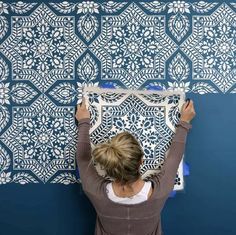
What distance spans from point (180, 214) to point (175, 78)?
1.97 ft

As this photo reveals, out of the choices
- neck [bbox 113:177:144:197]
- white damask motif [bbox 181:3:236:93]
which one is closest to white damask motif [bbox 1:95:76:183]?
neck [bbox 113:177:144:197]

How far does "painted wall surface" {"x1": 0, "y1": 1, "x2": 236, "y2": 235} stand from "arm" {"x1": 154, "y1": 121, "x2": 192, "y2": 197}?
0.32ft

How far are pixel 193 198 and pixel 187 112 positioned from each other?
1.27 feet

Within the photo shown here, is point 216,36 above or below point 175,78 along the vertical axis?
above

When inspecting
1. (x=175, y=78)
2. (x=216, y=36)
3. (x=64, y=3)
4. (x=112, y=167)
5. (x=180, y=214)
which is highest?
(x=64, y=3)

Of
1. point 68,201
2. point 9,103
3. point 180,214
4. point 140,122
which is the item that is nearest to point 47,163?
point 68,201

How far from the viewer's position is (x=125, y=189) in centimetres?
118

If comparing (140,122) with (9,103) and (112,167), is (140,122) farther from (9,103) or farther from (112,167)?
(9,103)

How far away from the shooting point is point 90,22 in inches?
58.4

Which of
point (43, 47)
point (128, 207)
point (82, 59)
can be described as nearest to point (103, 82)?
point (82, 59)

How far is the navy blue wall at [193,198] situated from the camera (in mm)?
1488

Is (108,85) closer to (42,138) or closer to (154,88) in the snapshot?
(154,88)

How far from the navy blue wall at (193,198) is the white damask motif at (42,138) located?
10cm

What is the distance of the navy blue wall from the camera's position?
4.88 ft
